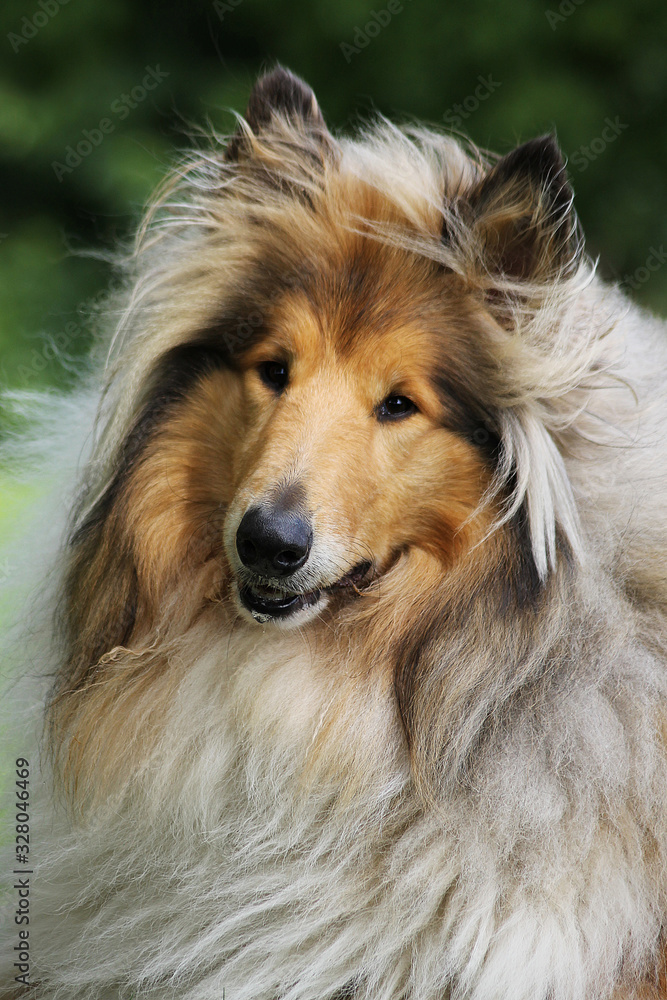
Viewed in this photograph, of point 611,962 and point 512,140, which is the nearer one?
point 611,962

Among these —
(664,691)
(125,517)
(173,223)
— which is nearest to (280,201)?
(173,223)

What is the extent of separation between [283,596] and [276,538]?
186 millimetres

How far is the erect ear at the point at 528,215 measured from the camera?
218 centimetres

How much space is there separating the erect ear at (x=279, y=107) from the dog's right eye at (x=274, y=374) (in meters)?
0.58

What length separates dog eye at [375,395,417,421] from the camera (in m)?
2.31

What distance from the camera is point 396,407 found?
7.59ft

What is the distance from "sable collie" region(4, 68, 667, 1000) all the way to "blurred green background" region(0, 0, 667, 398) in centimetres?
357

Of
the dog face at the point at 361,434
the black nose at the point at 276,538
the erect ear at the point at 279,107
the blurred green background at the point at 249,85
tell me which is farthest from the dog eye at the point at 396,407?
the blurred green background at the point at 249,85

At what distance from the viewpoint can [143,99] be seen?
629cm

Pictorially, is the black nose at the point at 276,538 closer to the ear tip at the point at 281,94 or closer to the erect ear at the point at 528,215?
the erect ear at the point at 528,215

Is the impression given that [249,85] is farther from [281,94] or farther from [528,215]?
[528,215]

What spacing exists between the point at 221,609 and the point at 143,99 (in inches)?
188

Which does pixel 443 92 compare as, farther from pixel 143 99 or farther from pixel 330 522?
pixel 330 522

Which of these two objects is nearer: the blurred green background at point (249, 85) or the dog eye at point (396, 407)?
the dog eye at point (396, 407)
